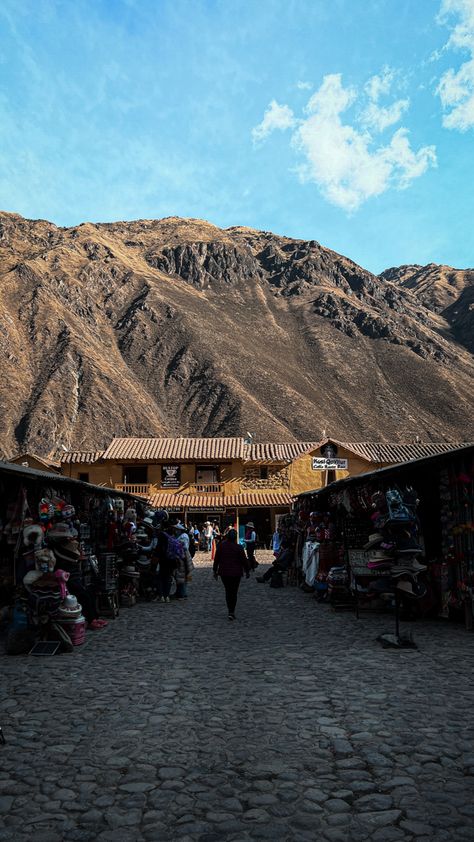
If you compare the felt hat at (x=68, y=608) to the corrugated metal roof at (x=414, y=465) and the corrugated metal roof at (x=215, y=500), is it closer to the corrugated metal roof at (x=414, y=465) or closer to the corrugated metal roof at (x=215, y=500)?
the corrugated metal roof at (x=414, y=465)

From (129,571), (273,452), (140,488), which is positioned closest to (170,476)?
(140,488)

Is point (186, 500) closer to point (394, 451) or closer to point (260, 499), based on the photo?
point (260, 499)

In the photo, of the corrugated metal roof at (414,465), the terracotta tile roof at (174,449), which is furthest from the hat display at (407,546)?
the terracotta tile roof at (174,449)

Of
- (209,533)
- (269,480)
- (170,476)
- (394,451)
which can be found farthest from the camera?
(394,451)

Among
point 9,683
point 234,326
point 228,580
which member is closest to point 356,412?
point 234,326

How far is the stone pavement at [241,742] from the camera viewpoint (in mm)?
3369

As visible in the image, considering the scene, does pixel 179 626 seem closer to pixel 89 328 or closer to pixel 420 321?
pixel 89 328

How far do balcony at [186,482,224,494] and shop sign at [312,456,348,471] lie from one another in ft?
20.0

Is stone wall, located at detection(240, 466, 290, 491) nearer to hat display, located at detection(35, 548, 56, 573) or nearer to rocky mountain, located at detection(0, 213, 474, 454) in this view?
rocky mountain, located at detection(0, 213, 474, 454)

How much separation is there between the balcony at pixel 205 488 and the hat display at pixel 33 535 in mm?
30013

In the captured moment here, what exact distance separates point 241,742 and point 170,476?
34.0 metres

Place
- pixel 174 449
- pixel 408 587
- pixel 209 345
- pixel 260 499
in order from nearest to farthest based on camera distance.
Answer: pixel 408 587 → pixel 260 499 → pixel 174 449 → pixel 209 345

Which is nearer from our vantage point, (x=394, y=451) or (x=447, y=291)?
(x=394, y=451)

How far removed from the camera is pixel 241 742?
181 inches
